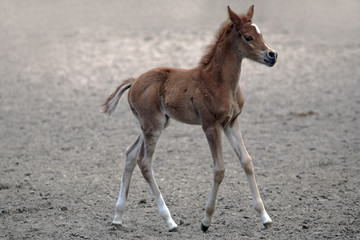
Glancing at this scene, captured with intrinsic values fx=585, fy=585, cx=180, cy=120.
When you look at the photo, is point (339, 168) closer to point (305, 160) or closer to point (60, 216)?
point (305, 160)

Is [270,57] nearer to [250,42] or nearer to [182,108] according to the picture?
[250,42]

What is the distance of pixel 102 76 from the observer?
1248cm

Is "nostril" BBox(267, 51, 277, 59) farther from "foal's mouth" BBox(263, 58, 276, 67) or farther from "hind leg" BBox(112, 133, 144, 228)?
"hind leg" BBox(112, 133, 144, 228)

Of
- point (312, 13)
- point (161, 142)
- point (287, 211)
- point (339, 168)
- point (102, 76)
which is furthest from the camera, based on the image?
point (312, 13)

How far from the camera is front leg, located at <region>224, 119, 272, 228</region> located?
17.7 ft

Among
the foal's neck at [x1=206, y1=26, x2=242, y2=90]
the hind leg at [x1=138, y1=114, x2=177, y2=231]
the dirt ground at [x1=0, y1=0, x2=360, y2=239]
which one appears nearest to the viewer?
the foal's neck at [x1=206, y1=26, x2=242, y2=90]

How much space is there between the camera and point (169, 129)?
9383mm

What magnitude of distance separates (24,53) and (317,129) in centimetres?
809

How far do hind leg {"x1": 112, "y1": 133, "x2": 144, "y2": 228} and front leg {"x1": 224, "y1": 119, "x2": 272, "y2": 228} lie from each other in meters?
0.89

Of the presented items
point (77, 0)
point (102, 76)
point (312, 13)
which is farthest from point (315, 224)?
point (77, 0)

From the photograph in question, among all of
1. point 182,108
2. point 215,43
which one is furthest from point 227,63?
point 182,108

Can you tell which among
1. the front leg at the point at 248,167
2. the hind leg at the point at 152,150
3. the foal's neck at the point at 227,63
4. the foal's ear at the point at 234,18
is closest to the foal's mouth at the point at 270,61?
the foal's neck at the point at 227,63

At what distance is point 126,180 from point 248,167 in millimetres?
1199

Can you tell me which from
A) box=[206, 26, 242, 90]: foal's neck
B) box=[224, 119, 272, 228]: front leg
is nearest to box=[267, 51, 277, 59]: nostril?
box=[206, 26, 242, 90]: foal's neck
